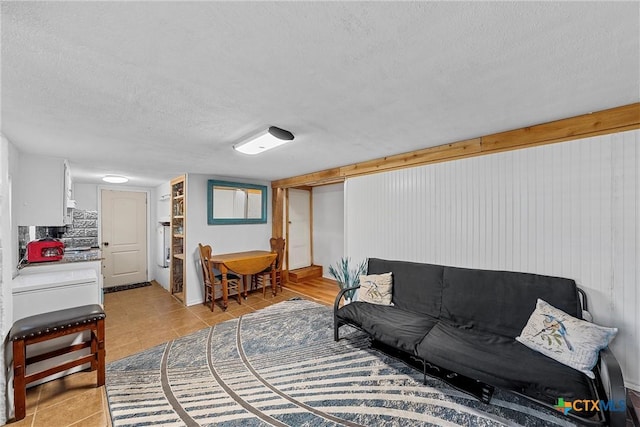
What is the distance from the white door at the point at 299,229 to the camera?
215 inches

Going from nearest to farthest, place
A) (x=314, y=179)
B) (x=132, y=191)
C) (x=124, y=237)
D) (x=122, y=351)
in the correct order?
(x=122, y=351) → (x=314, y=179) → (x=124, y=237) → (x=132, y=191)

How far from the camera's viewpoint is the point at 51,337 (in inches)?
73.3

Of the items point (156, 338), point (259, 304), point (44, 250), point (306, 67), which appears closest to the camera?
point (306, 67)

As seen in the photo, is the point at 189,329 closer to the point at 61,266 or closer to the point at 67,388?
the point at 67,388

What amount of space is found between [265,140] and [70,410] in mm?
2419

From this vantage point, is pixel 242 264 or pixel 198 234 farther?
pixel 198 234

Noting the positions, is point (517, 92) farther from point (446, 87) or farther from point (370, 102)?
point (370, 102)

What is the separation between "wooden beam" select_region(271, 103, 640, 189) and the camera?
1766 millimetres

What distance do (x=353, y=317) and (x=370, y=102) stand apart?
6.31 feet

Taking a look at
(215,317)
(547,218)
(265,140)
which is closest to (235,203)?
(215,317)

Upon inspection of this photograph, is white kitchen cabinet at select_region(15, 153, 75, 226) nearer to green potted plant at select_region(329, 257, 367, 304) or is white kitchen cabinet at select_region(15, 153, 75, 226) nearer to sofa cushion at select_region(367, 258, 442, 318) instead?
green potted plant at select_region(329, 257, 367, 304)

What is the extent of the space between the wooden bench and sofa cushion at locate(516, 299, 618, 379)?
3305 mm

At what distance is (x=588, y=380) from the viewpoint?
4.94 feet

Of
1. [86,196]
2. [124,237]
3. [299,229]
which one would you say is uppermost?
[86,196]
